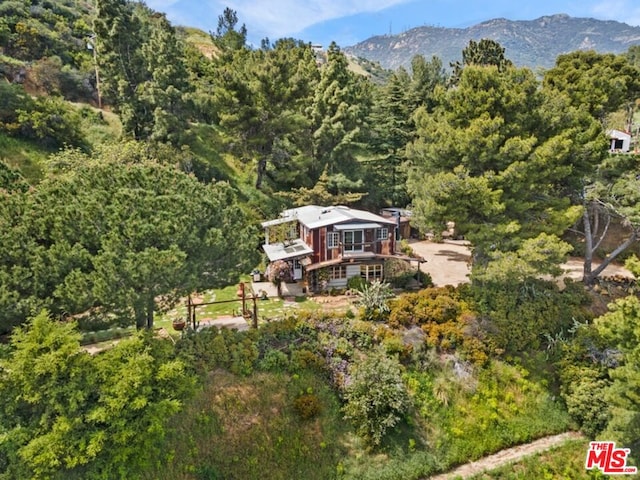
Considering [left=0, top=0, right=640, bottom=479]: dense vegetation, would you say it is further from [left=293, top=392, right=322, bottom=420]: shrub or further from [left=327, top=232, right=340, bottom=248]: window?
[left=327, top=232, right=340, bottom=248]: window

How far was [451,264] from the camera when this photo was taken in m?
30.1

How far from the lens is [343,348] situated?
17453mm

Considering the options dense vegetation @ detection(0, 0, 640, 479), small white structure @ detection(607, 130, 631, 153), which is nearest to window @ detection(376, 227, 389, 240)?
dense vegetation @ detection(0, 0, 640, 479)

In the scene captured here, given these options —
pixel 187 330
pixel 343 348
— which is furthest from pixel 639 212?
pixel 187 330

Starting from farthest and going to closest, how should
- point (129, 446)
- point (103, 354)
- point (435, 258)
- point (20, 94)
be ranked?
point (435, 258)
point (20, 94)
point (103, 354)
point (129, 446)

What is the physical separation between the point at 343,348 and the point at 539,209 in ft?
44.1

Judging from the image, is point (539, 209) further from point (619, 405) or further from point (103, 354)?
point (103, 354)

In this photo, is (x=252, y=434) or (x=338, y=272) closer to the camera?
(x=252, y=434)

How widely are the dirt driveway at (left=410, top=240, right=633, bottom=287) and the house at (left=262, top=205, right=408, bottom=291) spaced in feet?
14.8

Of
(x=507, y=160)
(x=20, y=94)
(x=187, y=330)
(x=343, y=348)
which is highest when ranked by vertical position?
(x=20, y=94)

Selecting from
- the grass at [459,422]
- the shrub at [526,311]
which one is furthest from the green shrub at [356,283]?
the grass at [459,422]

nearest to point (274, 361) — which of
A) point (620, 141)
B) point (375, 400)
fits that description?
point (375, 400)

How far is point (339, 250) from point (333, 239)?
0.79 meters

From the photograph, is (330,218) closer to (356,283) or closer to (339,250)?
(339,250)
